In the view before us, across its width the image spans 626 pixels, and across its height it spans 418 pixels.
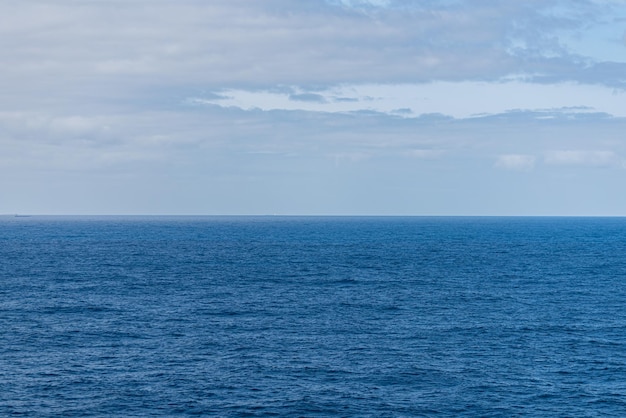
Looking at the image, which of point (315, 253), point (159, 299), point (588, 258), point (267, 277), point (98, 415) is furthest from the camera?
point (315, 253)

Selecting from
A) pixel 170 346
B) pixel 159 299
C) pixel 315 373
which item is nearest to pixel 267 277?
pixel 159 299

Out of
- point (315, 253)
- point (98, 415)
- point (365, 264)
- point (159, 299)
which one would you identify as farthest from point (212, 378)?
point (315, 253)

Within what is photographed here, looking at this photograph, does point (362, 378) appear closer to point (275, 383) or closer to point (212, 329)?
point (275, 383)

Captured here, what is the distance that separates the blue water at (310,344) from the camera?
57.9 m

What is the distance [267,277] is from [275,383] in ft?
240

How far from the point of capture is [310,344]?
76.8m

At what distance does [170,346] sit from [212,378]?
12.9 m

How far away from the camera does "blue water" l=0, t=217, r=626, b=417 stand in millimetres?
57875

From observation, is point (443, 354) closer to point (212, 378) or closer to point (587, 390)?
point (587, 390)

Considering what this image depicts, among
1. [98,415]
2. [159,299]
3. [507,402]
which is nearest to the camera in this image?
[98,415]

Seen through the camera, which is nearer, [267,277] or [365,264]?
[267,277]

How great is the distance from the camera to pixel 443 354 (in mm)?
72250

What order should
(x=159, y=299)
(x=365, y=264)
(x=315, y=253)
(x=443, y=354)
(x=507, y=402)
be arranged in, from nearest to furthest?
(x=507, y=402) < (x=443, y=354) < (x=159, y=299) < (x=365, y=264) < (x=315, y=253)

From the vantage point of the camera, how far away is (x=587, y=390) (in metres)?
61.3
